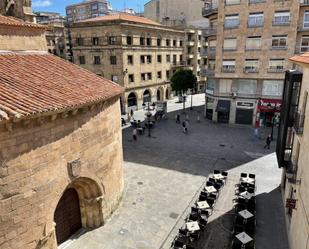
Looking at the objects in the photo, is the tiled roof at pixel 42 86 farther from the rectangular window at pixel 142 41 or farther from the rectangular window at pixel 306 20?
the rectangular window at pixel 142 41

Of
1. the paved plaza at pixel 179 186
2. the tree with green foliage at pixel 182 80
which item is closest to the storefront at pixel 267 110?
the paved plaza at pixel 179 186

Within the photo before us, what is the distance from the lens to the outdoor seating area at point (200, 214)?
1152 cm

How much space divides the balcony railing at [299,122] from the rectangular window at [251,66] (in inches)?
643

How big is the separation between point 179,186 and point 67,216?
705cm

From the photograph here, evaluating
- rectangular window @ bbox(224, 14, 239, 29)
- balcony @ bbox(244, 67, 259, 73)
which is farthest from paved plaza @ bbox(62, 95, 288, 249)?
rectangular window @ bbox(224, 14, 239, 29)

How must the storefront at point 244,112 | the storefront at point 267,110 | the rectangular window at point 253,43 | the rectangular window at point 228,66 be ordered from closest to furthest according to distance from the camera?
the rectangular window at point 253,43
the storefront at point 267,110
the rectangular window at point 228,66
the storefront at point 244,112

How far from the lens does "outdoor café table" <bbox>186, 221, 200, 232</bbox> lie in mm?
11531

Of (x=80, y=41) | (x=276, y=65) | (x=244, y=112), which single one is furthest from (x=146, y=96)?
(x=276, y=65)

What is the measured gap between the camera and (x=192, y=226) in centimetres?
1170

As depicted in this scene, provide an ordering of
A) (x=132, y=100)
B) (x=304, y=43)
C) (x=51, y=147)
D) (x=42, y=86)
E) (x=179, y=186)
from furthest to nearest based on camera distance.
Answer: (x=132, y=100) → (x=304, y=43) → (x=179, y=186) → (x=42, y=86) → (x=51, y=147)

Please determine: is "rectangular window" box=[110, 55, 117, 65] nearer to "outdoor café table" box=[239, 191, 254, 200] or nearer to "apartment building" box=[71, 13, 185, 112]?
"apartment building" box=[71, 13, 185, 112]

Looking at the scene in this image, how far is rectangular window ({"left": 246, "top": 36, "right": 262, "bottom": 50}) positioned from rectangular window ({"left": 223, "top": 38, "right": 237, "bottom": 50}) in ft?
4.37

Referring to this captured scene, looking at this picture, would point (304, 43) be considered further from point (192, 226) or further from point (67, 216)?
point (67, 216)

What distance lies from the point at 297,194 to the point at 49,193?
998cm
